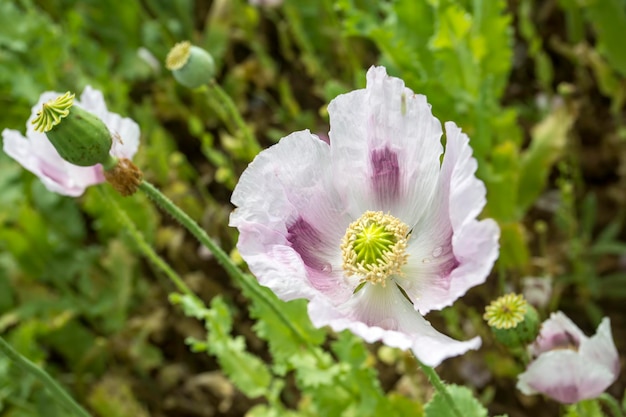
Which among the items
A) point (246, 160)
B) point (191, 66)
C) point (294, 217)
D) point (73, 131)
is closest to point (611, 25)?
point (246, 160)

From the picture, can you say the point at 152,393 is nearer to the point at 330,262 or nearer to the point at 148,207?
Result: the point at 148,207

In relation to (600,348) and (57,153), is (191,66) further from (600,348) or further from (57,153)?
(600,348)

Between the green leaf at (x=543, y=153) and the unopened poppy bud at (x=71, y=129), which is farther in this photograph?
the green leaf at (x=543, y=153)

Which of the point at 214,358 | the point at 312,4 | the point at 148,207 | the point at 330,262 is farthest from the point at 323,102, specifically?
the point at 330,262

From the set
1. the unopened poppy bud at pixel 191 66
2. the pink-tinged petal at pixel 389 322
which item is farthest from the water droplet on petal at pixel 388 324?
the unopened poppy bud at pixel 191 66

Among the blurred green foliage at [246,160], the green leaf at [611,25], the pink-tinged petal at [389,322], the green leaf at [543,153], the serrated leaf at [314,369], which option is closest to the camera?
the pink-tinged petal at [389,322]

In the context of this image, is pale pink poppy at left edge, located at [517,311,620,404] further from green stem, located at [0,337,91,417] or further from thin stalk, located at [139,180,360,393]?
green stem, located at [0,337,91,417]

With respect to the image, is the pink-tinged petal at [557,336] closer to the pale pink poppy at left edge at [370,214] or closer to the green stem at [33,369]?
the pale pink poppy at left edge at [370,214]
